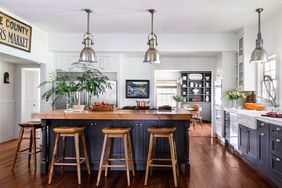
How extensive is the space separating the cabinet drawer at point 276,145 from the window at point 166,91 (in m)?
8.92

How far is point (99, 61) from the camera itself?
6.38 meters

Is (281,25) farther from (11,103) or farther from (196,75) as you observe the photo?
(196,75)

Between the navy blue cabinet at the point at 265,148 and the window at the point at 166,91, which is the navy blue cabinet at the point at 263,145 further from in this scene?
the window at the point at 166,91

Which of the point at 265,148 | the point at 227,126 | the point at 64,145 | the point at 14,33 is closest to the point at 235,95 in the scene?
the point at 227,126

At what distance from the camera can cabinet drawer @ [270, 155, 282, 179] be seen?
3.21 meters

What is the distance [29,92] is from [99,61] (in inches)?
110

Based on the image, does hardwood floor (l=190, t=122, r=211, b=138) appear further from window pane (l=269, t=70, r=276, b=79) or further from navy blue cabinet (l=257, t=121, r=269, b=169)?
navy blue cabinet (l=257, t=121, r=269, b=169)

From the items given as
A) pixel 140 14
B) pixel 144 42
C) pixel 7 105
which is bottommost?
pixel 7 105

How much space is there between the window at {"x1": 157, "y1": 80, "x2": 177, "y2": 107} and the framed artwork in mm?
5214

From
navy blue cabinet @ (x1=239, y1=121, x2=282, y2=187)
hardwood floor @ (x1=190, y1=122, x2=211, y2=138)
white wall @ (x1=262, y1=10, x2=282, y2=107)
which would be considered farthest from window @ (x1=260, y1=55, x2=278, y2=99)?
hardwood floor @ (x1=190, y1=122, x2=211, y2=138)

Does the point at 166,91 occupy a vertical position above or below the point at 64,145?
above

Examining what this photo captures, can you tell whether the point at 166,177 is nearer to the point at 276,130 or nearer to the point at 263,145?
the point at 263,145

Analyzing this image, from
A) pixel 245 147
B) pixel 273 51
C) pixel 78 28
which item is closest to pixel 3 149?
pixel 78 28

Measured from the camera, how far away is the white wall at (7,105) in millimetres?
6406
